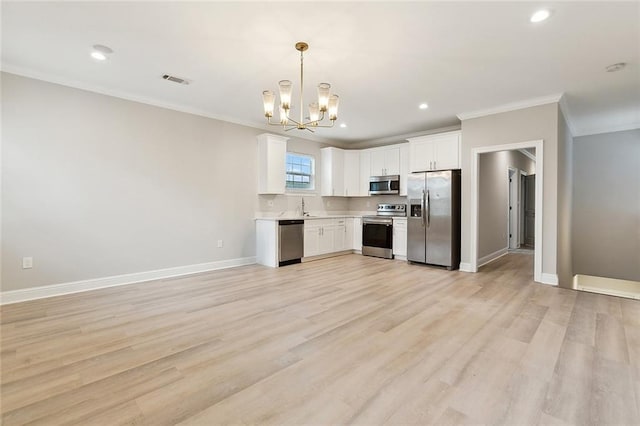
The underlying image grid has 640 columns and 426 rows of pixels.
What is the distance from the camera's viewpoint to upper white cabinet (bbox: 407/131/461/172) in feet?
17.5

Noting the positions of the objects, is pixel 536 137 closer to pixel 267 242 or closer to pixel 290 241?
pixel 290 241

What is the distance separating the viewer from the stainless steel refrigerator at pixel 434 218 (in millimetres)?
5195

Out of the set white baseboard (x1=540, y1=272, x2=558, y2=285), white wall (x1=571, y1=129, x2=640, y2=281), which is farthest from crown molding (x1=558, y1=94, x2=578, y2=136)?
white baseboard (x1=540, y1=272, x2=558, y2=285)

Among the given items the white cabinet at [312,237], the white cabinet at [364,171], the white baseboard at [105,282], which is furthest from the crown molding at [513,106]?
the white baseboard at [105,282]

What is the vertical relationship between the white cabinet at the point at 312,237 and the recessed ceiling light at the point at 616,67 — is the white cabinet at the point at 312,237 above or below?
below

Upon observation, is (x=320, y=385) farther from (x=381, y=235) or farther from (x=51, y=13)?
(x=381, y=235)

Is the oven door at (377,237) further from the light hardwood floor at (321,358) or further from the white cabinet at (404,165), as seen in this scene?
the light hardwood floor at (321,358)

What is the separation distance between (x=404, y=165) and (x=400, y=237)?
1571mm

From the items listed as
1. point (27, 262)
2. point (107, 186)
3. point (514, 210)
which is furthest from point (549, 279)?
point (27, 262)

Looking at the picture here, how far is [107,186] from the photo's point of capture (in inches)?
161

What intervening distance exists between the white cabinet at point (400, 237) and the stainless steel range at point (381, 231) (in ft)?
0.27

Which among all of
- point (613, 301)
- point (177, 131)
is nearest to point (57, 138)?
point (177, 131)

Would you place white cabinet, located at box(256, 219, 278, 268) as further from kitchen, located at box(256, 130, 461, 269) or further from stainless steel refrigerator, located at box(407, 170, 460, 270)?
stainless steel refrigerator, located at box(407, 170, 460, 270)

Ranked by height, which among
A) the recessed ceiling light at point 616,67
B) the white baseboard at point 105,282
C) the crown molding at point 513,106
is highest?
the recessed ceiling light at point 616,67
